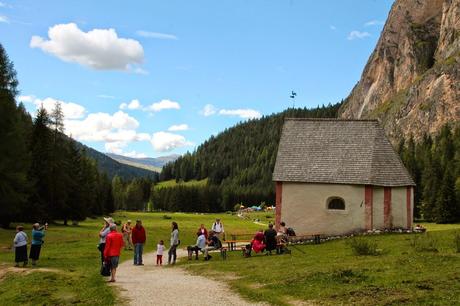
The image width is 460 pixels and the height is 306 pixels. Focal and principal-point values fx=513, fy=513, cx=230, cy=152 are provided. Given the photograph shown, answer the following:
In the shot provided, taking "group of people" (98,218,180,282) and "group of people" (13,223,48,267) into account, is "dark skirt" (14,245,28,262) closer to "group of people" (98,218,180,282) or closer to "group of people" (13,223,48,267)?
"group of people" (13,223,48,267)

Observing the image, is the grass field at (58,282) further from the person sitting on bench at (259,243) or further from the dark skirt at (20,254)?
the person sitting on bench at (259,243)

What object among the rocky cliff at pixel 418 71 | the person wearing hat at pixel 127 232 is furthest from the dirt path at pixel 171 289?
the rocky cliff at pixel 418 71

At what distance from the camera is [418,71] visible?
175 meters

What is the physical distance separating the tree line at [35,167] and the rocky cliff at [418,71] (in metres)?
107

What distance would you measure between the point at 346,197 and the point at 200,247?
12459 mm

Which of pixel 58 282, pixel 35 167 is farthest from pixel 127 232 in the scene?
pixel 35 167

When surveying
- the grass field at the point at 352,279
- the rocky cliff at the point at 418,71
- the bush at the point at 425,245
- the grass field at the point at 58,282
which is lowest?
the grass field at the point at 58,282

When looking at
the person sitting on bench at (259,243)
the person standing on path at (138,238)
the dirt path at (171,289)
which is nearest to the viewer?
the dirt path at (171,289)

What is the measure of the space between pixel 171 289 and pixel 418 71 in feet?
575

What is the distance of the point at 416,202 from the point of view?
8481 cm

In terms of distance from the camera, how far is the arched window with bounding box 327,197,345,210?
36.4m

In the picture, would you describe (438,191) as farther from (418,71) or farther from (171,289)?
(418,71)

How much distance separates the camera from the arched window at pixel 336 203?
36.4m

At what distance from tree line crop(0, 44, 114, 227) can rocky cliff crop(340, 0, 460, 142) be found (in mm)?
107116
